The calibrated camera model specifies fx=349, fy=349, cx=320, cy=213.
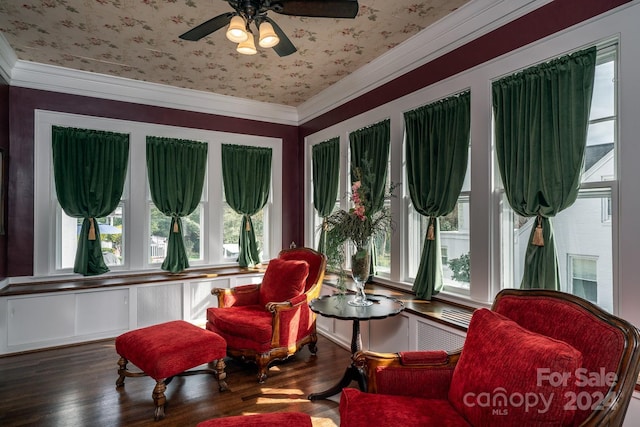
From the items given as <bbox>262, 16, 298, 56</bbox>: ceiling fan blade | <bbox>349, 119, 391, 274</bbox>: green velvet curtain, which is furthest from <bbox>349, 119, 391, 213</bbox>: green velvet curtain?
<bbox>262, 16, 298, 56</bbox>: ceiling fan blade

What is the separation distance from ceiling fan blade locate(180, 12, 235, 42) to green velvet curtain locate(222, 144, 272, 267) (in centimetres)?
267

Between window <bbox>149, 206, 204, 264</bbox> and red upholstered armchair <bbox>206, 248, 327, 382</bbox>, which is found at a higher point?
window <bbox>149, 206, 204, 264</bbox>

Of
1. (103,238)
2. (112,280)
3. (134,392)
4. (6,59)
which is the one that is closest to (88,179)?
(103,238)

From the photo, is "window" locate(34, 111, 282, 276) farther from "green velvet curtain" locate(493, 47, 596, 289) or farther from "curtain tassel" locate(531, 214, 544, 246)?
"curtain tassel" locate(531, 214, 544, 246)

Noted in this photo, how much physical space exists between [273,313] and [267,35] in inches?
86.9

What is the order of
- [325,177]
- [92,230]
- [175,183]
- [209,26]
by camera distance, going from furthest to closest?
1. [325,177]
2. [175,183]
3. [92,230]
4. [209,26]

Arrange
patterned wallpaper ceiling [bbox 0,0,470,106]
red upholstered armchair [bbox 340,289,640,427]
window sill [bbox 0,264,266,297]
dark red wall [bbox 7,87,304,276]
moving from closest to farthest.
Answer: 1. red upholstered armchair [bbox 340,289,640,427]
2. patterned wallpaper ceiling [bbox 0,0,470,106]
3. window sill [bbox 0,264,266,297]
4. dark red wall [bbox 7,87,304,276]

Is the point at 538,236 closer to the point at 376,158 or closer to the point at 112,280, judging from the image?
the point at 376,158

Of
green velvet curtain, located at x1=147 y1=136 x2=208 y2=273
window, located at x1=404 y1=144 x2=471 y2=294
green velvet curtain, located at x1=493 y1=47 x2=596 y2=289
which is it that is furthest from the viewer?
green velvet curtain, located at x1=147 y1=136 x2=208 y2=273

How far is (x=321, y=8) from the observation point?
207 cm

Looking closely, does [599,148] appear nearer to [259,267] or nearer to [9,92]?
[259,267]

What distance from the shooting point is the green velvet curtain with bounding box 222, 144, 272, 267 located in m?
4.99

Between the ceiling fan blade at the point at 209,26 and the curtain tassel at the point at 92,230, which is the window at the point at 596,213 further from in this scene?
the curtain tassel at the point at 92,230

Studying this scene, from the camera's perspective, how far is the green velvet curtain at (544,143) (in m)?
2.12
